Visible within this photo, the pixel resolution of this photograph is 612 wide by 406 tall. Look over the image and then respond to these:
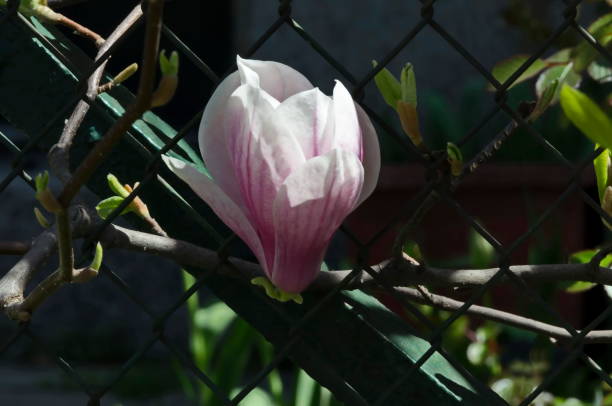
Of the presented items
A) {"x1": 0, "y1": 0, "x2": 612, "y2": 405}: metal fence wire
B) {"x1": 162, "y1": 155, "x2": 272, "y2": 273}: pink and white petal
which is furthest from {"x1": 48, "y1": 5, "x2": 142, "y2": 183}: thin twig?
{"x1": 162, "y1": 155, "x2": 272, "y2": 273}: pink and white petal

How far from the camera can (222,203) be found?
0.71 meters

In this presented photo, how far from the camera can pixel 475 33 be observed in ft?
12.3

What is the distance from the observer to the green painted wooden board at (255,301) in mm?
861

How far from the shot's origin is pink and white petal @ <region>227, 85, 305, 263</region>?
66 cm

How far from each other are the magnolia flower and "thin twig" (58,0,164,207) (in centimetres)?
8

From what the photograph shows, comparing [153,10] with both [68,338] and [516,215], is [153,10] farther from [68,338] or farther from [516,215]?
A: [68,338]

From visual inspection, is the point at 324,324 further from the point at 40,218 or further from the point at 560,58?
the point at 560,58

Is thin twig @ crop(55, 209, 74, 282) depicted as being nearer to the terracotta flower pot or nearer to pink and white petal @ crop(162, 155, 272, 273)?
pink and white petal @ crop(162, 155, 272, 273)

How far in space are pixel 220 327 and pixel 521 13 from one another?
82.1 inches

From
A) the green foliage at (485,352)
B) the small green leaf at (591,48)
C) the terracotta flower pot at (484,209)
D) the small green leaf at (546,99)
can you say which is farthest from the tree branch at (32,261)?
the terracotta flower pot at (484,209)

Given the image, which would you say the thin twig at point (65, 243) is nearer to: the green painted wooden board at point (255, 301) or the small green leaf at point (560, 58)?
the green painted wooden board at point (255, 301)

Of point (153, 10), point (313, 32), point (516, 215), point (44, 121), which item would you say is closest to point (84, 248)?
point (44, 121)

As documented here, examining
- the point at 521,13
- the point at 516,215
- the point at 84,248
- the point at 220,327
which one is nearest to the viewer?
the point at 84,248

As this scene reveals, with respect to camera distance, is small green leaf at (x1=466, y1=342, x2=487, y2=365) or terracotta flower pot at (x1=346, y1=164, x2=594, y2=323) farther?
terracotta flower pot at (x1=346, y1=164, x2=594, y2=323)
